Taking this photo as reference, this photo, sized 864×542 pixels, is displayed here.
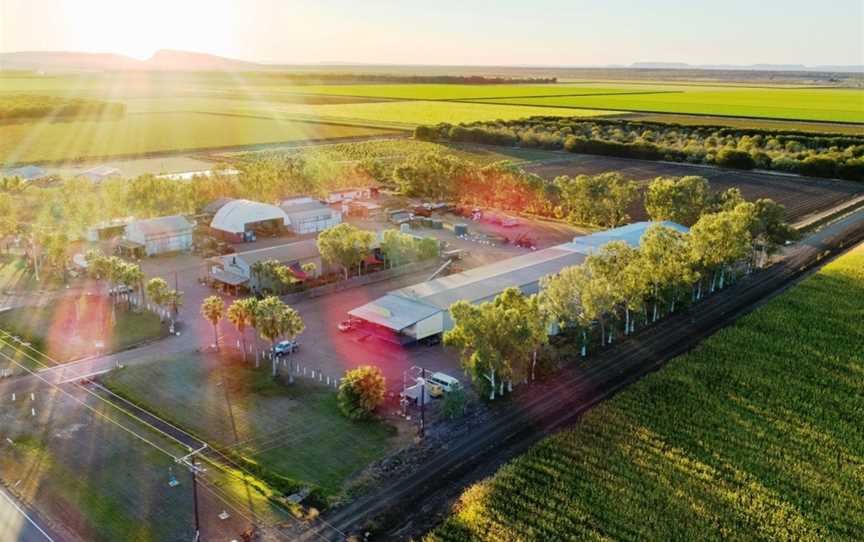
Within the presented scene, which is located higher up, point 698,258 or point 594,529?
point 698,258

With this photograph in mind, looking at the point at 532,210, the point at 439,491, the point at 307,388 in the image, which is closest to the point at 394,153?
the point at 532,210

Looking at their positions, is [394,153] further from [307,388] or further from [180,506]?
[180,506]

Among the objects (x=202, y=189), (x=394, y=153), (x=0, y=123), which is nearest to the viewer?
(x=202, y=189)

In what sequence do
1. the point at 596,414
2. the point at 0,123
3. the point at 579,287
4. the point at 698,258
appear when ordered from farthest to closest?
the point at 0,123, the point at 698,258, the point at 579,287, the point at 596,414

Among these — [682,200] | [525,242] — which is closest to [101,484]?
[525,242]

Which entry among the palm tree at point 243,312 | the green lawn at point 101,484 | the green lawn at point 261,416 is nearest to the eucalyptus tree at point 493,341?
the green lawn at point 261,416

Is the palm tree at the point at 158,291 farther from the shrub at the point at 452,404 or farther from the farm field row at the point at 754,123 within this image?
the farm field row at the point at 754,123
